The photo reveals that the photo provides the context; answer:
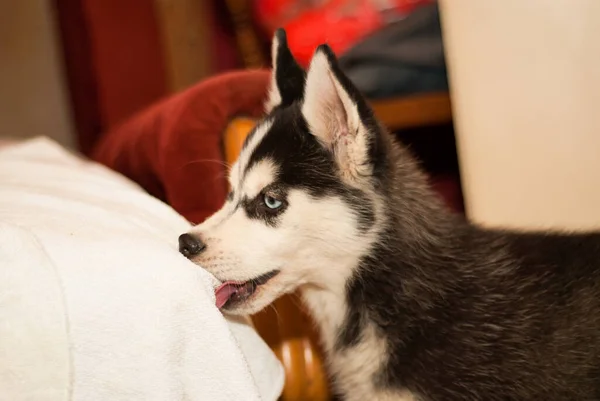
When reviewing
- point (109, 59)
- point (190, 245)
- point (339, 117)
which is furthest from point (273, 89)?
point (109, 59)

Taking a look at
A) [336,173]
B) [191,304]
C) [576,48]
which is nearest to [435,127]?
[576,48]

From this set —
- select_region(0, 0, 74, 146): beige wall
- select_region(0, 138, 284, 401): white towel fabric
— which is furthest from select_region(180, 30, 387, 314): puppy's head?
select_region(0, 0, 74, 146): beige wall

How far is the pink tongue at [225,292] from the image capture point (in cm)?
126

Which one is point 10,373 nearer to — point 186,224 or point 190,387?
point 190,387

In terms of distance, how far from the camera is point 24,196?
1.25m

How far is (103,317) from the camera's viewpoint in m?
1.01

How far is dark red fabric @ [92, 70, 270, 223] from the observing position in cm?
151

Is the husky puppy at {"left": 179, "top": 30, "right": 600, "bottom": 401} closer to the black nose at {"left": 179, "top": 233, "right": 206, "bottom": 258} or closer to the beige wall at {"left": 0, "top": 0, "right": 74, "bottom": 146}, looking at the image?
the black nose at {"left": 179, "top": 233, "right": 206, "bottom": 258}

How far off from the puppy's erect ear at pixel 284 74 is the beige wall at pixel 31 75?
2.87 metres

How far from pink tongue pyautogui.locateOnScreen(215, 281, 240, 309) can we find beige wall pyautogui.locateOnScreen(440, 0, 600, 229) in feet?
2.65

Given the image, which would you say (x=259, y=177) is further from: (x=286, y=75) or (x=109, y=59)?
(x=109, y=59)

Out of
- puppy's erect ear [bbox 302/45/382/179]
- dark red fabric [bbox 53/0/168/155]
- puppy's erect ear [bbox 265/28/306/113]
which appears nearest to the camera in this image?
puppy's erect ear [bbox 302/45/382/179]

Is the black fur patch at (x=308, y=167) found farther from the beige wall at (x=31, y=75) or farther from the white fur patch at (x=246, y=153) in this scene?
the beige wall at (x=31, y=75)

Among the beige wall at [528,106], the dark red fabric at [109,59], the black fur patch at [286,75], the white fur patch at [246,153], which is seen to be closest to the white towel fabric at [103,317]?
the white fur patch at [246,153]
